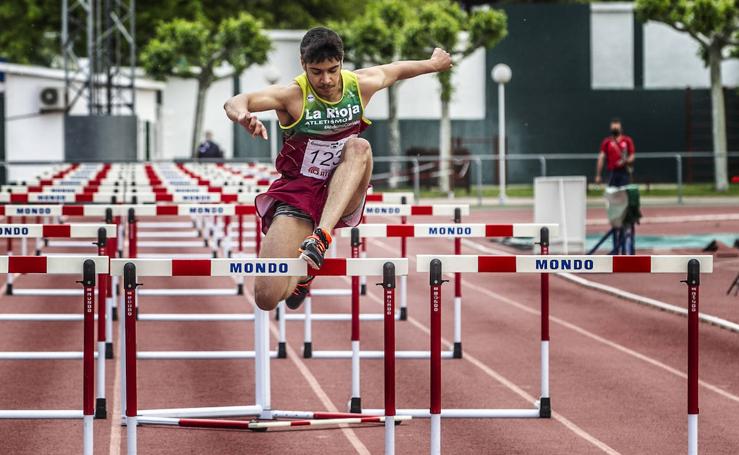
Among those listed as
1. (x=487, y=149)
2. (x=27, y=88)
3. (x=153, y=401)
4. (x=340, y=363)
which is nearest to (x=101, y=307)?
(x=153, y=401)

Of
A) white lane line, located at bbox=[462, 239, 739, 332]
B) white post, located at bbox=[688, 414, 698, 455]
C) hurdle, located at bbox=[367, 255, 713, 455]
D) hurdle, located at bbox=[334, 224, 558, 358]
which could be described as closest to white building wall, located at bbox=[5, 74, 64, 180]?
white lane line, located at bbox=[462, 239, 739, 332]

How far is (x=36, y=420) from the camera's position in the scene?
8.28 meters

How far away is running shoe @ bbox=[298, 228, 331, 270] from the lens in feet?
20.5

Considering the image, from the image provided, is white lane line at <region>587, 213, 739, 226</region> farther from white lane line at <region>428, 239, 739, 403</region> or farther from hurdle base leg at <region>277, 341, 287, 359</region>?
hurdle base leg at <region>277, 341, 287, 359</region>

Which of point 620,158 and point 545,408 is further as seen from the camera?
point 620,158

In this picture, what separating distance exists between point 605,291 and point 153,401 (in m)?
7.66

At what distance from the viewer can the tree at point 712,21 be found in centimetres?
3675

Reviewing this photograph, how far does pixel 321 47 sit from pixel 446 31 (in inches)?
1303

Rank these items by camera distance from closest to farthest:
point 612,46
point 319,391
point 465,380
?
1. point 319,391
2. point 465,380
3. point 612,46

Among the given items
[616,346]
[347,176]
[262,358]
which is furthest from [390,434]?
[616,346]

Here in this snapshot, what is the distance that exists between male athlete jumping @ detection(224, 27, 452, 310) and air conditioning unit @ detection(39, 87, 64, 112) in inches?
1211

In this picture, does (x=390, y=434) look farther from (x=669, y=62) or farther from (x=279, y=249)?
(x=669, y=62)

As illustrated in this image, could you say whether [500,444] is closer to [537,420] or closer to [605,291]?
[537,420]

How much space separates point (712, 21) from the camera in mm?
36938
